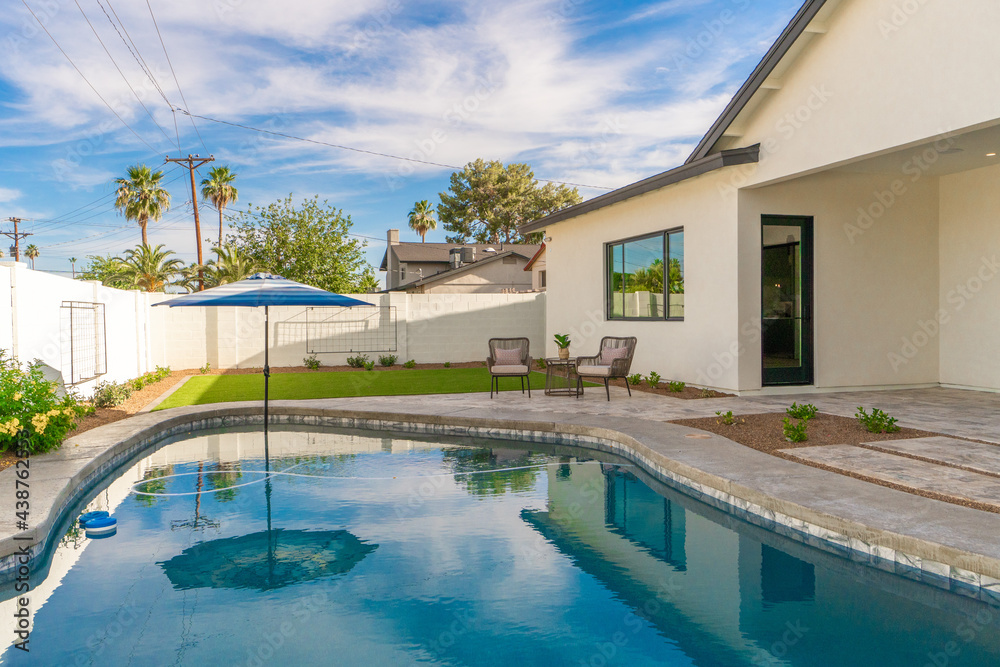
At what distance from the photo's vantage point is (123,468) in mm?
6918

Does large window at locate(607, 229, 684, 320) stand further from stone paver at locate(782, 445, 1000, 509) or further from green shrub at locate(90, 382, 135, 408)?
green shrub at locate(90, 382, 135, 408)

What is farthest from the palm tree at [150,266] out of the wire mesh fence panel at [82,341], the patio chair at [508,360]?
the patio chair at [508,360]

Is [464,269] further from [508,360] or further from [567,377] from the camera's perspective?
[567,377]

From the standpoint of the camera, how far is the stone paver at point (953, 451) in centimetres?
546

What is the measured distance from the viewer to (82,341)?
983 centimetres

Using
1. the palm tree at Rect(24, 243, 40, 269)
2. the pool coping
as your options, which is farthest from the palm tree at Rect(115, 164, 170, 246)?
the palm tree at Rect(24, 243, 40, 269)

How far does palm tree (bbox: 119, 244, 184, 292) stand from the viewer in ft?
103

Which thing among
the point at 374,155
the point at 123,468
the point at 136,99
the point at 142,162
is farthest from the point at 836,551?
the point at 142,162

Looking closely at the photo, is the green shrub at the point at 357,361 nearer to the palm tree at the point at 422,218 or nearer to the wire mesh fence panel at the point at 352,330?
the wire mesh fence panel at the point at 352,330

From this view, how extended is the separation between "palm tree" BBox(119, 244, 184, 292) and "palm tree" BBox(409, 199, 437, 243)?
14421 millimetres

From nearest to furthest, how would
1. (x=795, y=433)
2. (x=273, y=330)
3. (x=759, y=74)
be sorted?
(x=795, y=433) → (x=759, y=74) → (x=273, y=330)

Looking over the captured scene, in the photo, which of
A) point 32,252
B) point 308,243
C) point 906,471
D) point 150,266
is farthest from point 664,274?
point 32,252

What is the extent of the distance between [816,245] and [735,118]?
2.29m

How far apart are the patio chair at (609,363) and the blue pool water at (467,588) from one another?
3.80 m
